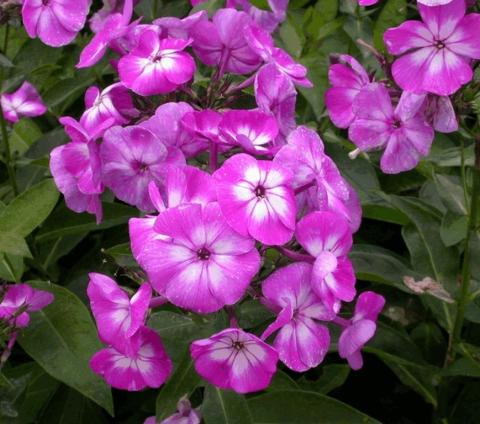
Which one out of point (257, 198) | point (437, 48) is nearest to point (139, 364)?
point (257, 198)

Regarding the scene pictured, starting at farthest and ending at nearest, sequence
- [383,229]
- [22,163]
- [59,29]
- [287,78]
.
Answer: [383,229]
[22,163]
[59,29]
[287,78]

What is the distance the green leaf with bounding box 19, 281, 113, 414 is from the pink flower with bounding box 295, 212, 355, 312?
57 cm

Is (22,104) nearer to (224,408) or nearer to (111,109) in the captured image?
(111,109)

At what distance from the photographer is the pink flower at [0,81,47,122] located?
2.25 m

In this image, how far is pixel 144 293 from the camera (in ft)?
4.16

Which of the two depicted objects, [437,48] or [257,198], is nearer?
[257,198]

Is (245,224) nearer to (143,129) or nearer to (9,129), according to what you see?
(143,129)

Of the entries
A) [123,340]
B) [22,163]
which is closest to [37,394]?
[22,163]

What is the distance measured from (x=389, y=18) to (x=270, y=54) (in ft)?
1.97

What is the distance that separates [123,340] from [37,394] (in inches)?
31.2

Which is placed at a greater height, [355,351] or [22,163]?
[355,351]

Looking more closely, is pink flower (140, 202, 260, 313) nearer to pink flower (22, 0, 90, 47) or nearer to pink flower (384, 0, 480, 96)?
pink flower (384, 0, 480, 96)

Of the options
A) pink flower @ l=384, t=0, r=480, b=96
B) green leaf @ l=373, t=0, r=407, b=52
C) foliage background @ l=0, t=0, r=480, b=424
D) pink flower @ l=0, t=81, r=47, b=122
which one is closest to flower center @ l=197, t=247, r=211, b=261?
foliage background @ l=0, t=0, r=480, b=424

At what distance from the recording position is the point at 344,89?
1.63 metres
